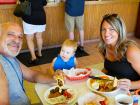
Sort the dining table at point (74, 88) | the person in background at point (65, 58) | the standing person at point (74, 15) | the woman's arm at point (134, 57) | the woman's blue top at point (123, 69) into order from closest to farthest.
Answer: the dining table at point (74, 88) < the woman's arm at point (134, 57) < the woman's blue top at point (123, 69) < the person in background at point (65, 58) < the standing person at point (74, 15)

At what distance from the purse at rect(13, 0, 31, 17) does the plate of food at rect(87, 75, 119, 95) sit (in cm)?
184

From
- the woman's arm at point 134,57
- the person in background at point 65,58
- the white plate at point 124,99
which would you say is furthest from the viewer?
the person in background at point 65,58

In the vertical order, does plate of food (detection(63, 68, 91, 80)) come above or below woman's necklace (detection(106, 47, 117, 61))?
below

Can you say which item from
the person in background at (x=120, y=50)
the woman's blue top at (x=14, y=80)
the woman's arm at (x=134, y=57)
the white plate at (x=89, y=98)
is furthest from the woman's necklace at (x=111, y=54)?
the woman's blue top at (x=14, y=80)

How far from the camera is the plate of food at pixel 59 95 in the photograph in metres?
1.49

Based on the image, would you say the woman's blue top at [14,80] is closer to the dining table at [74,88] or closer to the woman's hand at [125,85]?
the dining table at [74,88]

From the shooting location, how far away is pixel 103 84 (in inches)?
65.1

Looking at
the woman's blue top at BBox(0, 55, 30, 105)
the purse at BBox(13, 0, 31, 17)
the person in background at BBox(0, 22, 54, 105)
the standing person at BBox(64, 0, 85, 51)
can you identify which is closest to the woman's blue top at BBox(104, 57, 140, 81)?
the person in background at BBox(0, 22, 54, 105)

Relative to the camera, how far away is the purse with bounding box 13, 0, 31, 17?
10.6 feet

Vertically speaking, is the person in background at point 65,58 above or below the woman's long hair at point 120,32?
below

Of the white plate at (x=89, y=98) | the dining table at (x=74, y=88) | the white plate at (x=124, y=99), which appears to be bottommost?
the dining table at (x=74, y=88)

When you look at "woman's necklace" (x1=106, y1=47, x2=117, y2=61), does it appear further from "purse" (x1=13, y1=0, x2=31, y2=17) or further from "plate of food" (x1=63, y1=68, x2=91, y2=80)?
"purse" (x1=13, y1=0, x2=31, y2=17)

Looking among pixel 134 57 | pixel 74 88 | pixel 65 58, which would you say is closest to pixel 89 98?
pixel 74 88

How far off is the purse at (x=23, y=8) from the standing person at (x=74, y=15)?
0.71m
